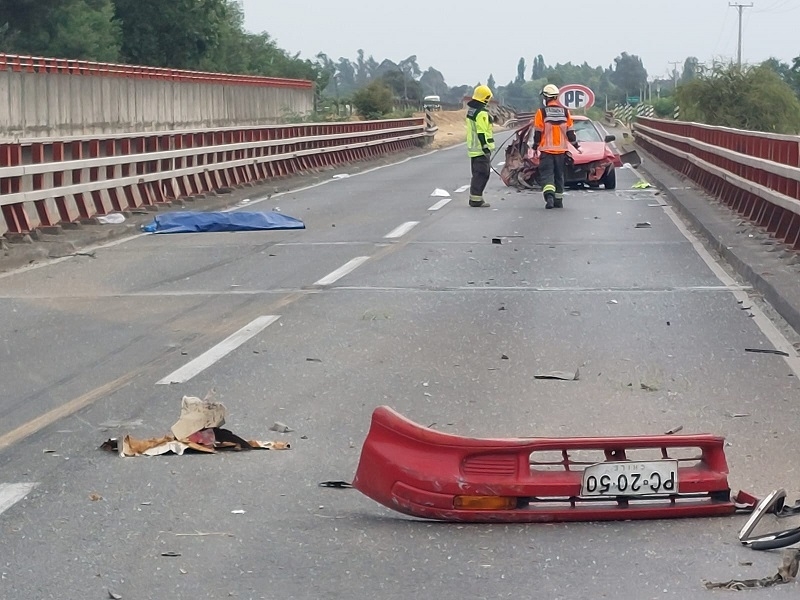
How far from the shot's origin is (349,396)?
743cm

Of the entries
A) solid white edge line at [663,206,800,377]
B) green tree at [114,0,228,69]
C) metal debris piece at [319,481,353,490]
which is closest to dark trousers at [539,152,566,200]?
solid white edge line at [663,206,800,377]

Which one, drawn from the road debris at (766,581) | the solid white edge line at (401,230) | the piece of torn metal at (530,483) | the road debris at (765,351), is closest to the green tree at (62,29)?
the solid white edge line at (401,230)

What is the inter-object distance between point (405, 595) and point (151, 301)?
7.21m

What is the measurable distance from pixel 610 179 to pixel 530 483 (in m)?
20.7

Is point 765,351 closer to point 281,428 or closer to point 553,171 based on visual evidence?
point 281,428

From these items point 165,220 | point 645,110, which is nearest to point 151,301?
point 165,220

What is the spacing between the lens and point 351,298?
36.9 ft

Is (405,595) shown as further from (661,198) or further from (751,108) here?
(751,108)

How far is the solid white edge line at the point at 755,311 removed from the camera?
862 cm

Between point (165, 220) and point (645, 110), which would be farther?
point (645, 110)

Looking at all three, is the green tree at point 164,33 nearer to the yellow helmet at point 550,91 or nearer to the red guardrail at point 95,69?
the red guardrail at point 95,69

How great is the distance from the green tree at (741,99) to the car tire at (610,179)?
44.4 feet

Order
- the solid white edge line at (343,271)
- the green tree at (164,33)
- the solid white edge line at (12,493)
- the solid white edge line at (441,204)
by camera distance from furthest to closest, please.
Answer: the green tree at (164,33) < the solid white edge line at (441,204) < the solid white edge line at (343,271) < the solid white edge line at (12,493)

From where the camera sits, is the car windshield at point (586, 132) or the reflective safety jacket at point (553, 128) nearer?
the reflective safety jacket at point (553, 128)
